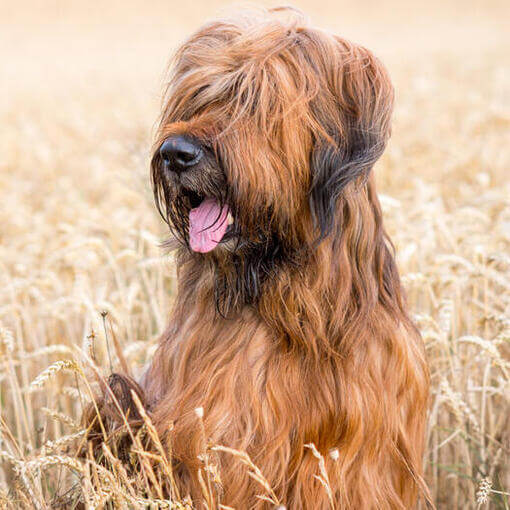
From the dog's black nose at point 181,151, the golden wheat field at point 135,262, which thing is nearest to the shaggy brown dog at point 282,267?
the dog's black nose at point 181,151

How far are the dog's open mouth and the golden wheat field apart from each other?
0.56 meters

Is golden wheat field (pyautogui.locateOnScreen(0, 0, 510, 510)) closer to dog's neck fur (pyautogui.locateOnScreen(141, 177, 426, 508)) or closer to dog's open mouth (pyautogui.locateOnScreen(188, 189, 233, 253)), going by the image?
dog's neck fur (pyautogui.locateOnScreen(141, 177, 426, 508))

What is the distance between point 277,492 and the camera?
312 cm

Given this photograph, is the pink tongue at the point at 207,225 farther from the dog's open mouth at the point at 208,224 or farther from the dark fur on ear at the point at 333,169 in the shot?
the dark fur on ear at the point at 333,169

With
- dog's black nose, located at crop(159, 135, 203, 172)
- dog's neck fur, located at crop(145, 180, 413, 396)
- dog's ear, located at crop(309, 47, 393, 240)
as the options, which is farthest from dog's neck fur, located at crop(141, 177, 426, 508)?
dog's black nose, located at crop(159, 135, 203, 172)

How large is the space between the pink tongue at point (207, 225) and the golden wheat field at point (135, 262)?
0.56 m

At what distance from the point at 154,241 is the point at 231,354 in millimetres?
1904

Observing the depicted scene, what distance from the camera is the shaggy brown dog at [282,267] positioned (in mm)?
2809

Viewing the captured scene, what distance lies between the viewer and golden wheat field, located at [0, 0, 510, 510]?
3.57 meters

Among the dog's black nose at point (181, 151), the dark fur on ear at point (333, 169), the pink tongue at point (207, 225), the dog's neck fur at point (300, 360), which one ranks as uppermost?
the dog's black nose at point (181, 151)

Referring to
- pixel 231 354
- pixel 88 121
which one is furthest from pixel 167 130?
pixel 88 121

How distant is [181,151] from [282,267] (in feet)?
2.00

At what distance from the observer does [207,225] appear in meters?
2.90

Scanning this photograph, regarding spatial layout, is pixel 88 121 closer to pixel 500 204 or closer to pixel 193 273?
pixel 500 204
